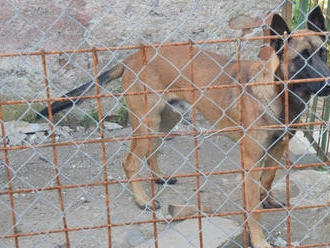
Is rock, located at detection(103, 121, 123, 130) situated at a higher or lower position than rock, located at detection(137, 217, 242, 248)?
higher

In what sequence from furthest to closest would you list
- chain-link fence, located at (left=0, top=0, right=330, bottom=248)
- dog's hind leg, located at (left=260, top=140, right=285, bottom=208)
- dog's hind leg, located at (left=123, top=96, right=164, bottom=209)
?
dog's hind leg, located at (left=123, top=96, right=164, bottom=209) < dog's hind leg, located at (left=260, top=140, right=285, bottom=208) < chain-link fence, located at (left=0, top=0, right=330, bottom=248)

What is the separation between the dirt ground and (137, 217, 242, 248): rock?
0.20ft

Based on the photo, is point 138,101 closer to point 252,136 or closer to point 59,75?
point 252,136

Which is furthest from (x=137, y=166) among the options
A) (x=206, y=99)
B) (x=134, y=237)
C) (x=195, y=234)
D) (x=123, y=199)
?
(x=195, y=234)

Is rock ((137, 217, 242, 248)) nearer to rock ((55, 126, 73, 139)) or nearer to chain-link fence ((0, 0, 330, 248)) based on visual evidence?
chain-link fence ((0, 0, 330, 248))

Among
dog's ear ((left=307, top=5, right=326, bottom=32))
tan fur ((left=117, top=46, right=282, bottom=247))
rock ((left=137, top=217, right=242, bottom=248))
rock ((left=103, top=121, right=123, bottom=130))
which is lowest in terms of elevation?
rock ((left=137, top=217, right=242, bottom=248))

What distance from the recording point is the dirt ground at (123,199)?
3.75 m

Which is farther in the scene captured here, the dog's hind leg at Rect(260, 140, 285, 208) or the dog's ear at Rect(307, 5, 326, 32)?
the dog's hind leg at Rect(260, 140, 285, 208)

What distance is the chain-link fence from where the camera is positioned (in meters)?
2.86

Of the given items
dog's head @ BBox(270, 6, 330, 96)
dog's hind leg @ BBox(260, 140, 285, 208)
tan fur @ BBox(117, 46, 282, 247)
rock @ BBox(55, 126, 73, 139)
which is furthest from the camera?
rock @ BBox(55, 126, 73, 139)

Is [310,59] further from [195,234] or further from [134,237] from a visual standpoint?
[134,237]

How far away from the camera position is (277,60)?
3.58 m

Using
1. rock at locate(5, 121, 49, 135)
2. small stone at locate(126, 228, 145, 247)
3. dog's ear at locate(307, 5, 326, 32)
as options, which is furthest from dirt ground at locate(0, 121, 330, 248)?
dog's ear at locate(307, 5, 326, 32)

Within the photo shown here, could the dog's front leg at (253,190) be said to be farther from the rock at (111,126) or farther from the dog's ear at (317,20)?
the rock at (111,126)
